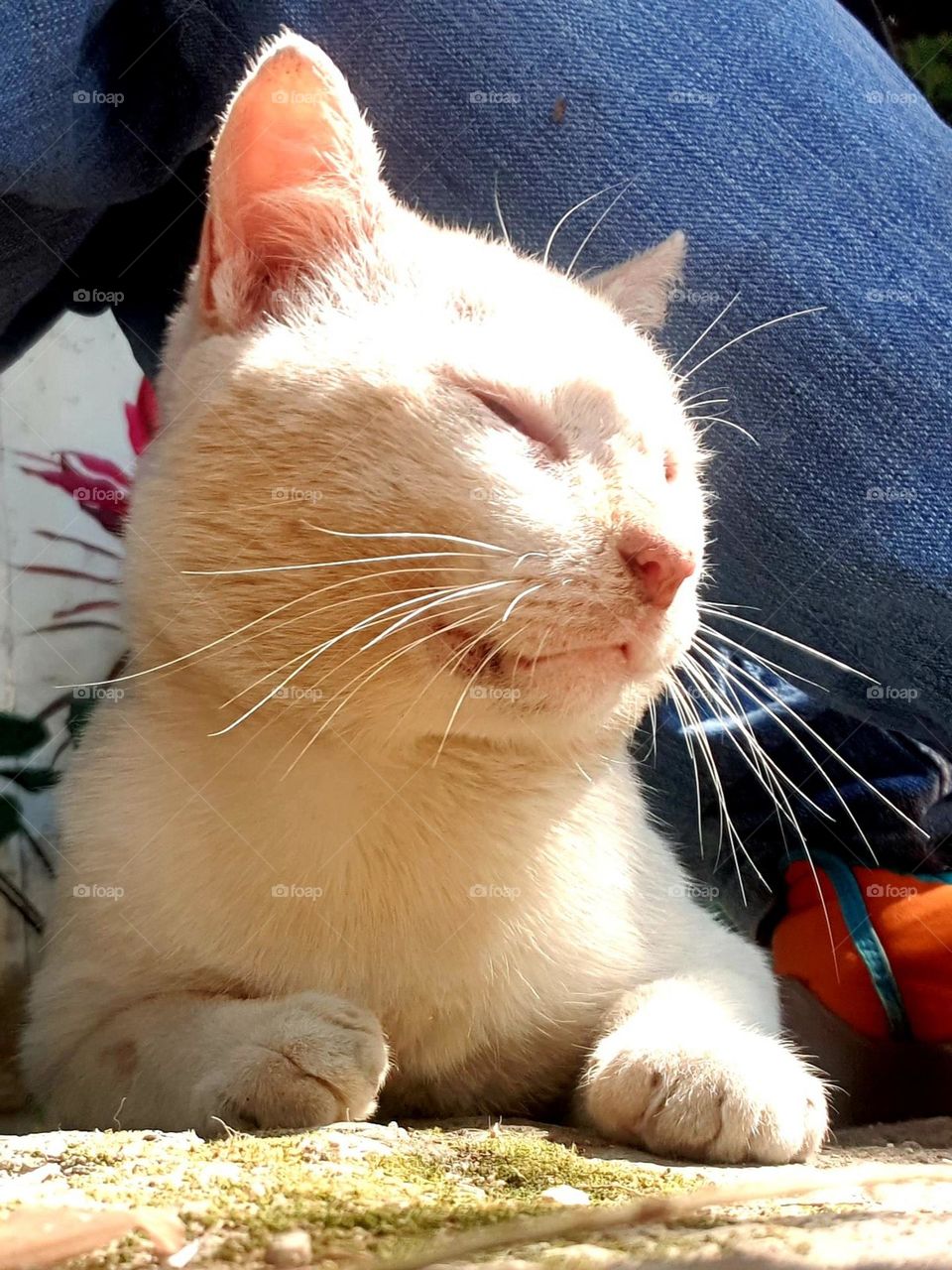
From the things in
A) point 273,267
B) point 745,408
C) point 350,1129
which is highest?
point 745,408

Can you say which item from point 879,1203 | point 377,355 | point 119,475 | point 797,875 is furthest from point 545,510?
point 119,475

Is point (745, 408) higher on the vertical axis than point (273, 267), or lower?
higher

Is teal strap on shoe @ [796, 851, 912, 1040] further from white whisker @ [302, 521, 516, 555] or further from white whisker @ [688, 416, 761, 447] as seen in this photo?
→ white whisker @ [302, 521, 516, 555]

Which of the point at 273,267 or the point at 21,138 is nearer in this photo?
the point at 21,138

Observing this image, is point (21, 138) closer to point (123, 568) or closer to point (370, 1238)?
point (123, 568)

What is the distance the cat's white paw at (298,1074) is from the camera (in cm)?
103

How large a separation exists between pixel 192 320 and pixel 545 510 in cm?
53

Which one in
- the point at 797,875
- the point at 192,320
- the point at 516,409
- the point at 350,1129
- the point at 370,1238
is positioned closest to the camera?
the point at 370,1238

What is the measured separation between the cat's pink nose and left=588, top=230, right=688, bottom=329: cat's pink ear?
50 cm

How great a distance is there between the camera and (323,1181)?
83 cm

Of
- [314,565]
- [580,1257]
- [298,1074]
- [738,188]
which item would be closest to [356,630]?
[314,565]

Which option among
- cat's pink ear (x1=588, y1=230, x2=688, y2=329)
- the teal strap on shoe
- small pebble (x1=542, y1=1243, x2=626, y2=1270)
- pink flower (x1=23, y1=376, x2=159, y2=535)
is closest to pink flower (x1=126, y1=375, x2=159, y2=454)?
pink flower (x1=23, y1=376, x2=159, y2=535)

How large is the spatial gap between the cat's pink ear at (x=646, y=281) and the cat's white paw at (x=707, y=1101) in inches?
34.5

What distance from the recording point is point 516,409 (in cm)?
120
